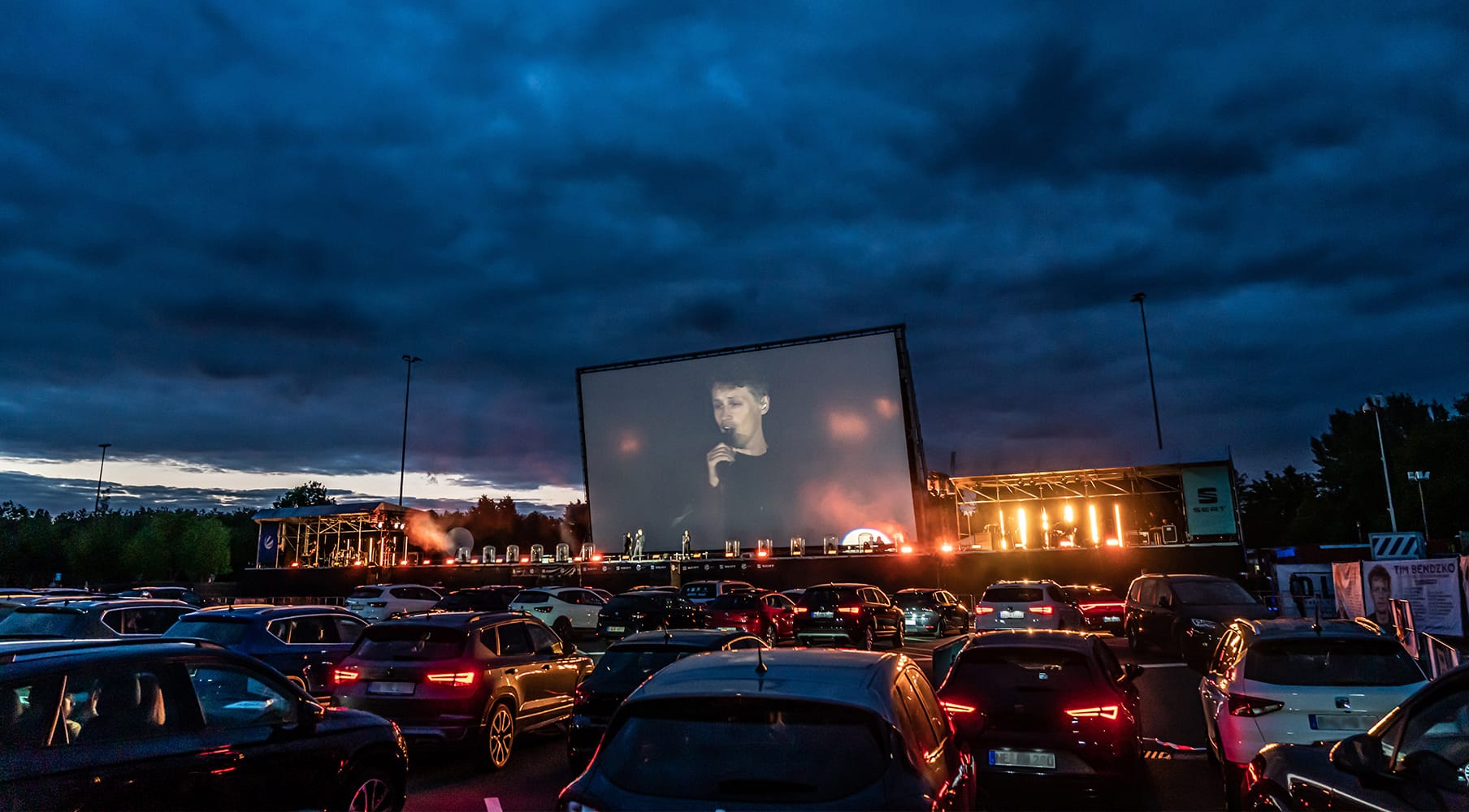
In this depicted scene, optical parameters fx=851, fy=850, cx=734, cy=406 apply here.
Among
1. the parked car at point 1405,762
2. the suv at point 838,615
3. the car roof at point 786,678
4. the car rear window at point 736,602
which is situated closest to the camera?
the parked car at point 1405,762

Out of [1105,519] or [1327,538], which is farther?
[1327,538]

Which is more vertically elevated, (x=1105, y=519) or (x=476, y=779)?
(x=1105, y=519)

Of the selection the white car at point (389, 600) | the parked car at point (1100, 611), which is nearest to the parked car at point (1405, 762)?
the parked car at point (1100, 611)

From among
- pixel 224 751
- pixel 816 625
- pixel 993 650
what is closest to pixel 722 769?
pixel 224 751

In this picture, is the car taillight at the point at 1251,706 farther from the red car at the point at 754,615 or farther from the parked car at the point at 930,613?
the parked car at the point at 930,613

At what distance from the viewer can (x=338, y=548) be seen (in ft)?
144

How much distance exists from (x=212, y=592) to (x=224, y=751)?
147ft

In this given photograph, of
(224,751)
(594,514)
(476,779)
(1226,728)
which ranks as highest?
(594,514)

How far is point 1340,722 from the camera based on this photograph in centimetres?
609

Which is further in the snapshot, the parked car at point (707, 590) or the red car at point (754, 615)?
the parked car at point (707, 590)

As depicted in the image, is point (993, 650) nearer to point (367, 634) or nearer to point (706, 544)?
point (367, 634)

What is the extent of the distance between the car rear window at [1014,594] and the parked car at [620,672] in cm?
928

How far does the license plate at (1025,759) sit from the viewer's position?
20.3 feet

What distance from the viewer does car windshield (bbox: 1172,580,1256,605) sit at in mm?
16000
